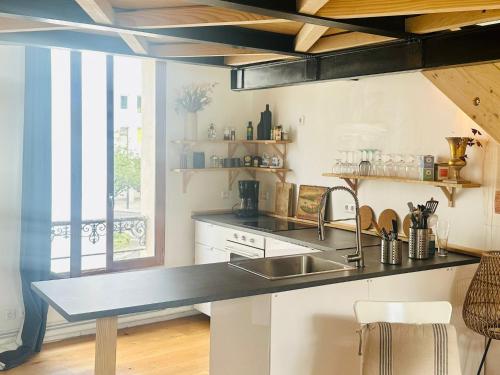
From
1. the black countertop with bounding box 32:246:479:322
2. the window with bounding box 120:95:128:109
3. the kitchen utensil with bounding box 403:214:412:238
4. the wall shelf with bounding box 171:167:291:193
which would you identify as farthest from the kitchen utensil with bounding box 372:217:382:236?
the window with bounding box 120:95:128:109

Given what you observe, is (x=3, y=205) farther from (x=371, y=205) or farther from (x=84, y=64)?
(x=371, y=205)

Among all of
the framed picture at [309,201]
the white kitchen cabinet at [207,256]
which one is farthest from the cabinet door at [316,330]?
the white kitchen cabinet at [207,256]

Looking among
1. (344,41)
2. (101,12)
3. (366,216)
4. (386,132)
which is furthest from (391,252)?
(101,12)

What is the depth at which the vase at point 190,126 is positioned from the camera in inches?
207

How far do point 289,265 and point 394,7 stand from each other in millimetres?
1898

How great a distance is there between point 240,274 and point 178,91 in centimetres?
270

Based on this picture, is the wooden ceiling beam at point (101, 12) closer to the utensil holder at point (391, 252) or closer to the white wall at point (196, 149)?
the utensil holder at point (391, 252)

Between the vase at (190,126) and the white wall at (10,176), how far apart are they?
1.43 meters

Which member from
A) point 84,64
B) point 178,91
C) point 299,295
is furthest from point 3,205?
point 299,295

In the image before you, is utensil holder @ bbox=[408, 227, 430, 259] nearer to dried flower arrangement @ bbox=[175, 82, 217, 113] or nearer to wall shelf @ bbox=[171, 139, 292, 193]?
wall shelf @ bbox=[171, 139, 292, 193]

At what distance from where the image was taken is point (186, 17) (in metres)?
2.00

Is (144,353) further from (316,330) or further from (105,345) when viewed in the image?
(105,345)

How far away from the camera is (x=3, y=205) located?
14.6 feet

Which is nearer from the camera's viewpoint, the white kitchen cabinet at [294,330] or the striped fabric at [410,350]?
the striped fabric at [410,350]
